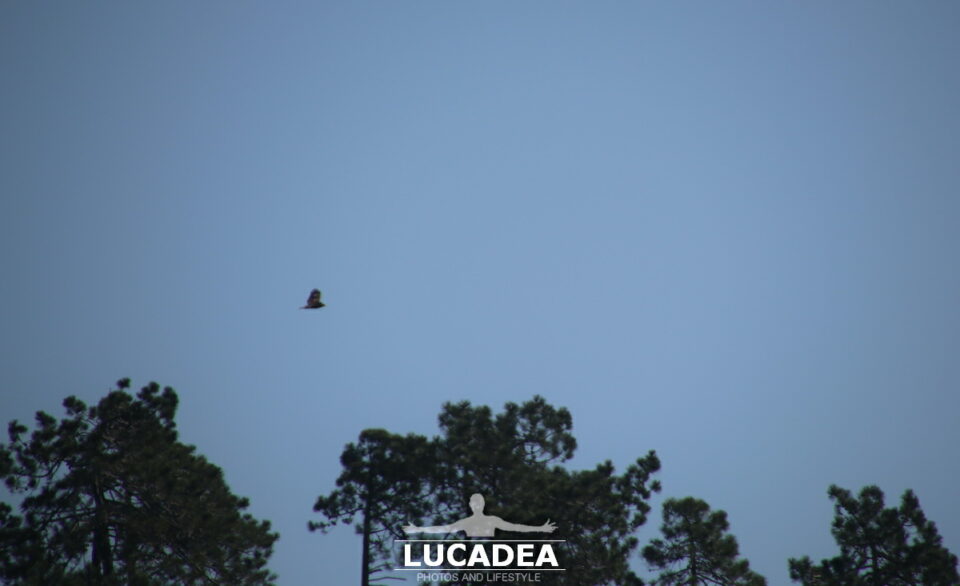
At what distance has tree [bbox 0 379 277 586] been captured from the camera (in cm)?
3666

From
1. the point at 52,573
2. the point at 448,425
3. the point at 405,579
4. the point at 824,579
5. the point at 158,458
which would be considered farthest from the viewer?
the point at 448,425

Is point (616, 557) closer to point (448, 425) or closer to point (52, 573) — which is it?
point (448, 425)

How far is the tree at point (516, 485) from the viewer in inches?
1710

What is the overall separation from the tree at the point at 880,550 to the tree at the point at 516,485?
637cm

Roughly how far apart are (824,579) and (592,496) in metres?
8.18

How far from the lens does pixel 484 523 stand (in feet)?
143

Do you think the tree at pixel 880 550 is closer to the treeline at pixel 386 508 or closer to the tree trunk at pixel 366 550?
the treeline at pixel 386 508

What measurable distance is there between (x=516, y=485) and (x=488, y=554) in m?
4.08

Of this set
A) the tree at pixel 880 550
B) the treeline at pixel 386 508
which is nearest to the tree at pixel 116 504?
the treeline at pixel 386 508

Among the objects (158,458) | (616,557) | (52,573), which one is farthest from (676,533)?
(52,573)

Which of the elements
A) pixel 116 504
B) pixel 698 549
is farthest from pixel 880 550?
pixel 116 504

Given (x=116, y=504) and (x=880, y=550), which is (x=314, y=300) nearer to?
(x=116, y=504)

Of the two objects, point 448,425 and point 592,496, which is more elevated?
point 448,425

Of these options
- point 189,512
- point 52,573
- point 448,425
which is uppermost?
point 448,425
